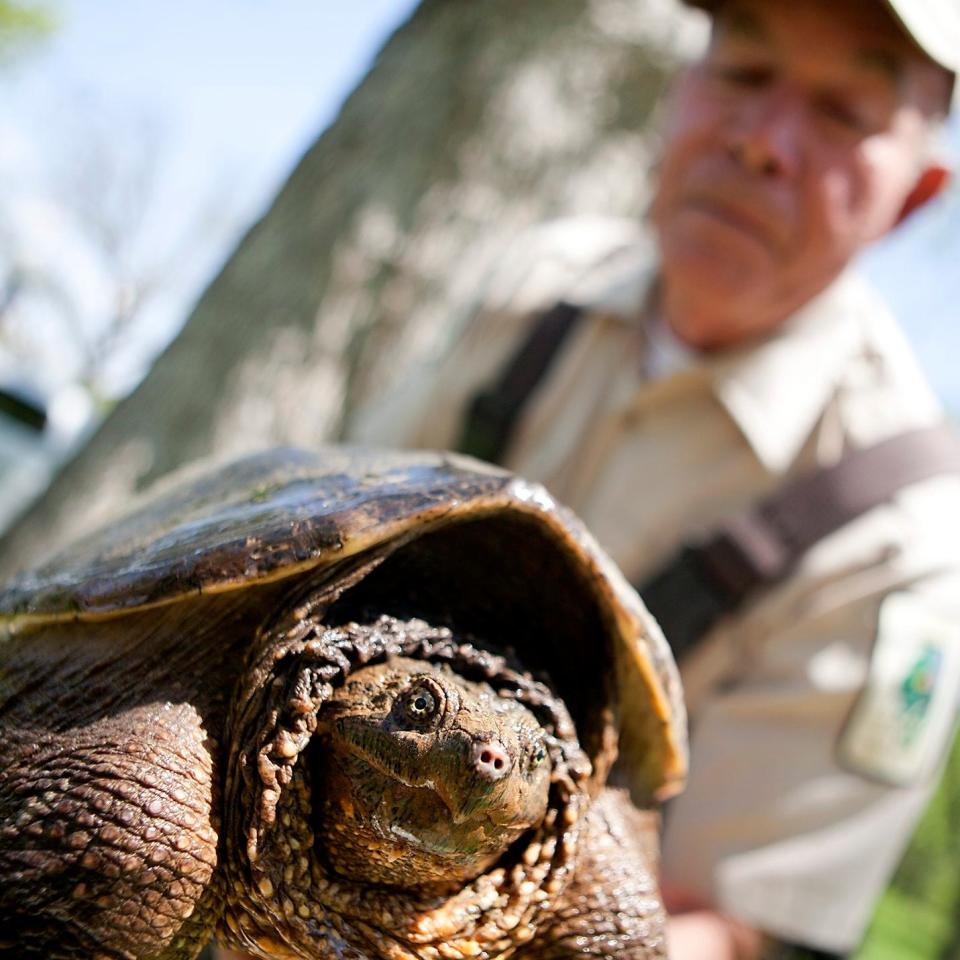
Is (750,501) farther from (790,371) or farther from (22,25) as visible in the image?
(22,25)

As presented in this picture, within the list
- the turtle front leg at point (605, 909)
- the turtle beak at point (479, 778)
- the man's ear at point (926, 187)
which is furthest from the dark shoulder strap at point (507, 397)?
the turtle beak at point (479, 778)

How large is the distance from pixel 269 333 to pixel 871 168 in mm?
2270

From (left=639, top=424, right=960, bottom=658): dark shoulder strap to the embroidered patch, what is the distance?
0.27 metres

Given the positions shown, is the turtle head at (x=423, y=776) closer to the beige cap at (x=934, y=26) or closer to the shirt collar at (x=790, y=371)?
the shirt collar at (x=790, y=371)

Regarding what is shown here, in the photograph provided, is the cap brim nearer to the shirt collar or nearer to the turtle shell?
the shirt collar

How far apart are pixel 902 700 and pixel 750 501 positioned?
621mm

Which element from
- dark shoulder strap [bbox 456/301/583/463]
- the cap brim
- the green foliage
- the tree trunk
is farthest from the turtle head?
Result: the green foliage

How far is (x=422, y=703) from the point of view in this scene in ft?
3.54

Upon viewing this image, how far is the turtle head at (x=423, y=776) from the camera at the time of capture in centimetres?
103

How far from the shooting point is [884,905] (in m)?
25.6

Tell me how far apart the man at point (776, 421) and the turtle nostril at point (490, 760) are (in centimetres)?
111

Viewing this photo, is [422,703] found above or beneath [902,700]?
above

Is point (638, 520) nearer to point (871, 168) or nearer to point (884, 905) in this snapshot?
point (871, 168)

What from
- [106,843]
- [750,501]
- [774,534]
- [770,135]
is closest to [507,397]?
[750,501]
